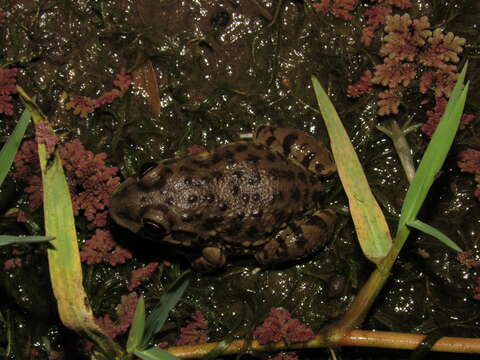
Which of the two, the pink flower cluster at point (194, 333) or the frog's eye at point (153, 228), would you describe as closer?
the frog's eye at point (153, 228)

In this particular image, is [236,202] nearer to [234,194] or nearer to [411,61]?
[234,194]

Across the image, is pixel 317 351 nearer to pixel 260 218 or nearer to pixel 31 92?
pixel 260 218

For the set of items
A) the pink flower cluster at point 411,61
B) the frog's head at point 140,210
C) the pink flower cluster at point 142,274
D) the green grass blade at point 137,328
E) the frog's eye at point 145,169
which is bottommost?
the green grass blade at point 137,328

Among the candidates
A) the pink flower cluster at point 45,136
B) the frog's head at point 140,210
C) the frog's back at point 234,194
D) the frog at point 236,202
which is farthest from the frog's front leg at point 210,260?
the pink flower cluster at point 45,136

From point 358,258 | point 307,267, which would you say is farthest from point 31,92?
point 358,258

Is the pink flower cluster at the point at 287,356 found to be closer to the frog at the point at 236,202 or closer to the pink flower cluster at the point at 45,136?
the frog at the point at 236,202

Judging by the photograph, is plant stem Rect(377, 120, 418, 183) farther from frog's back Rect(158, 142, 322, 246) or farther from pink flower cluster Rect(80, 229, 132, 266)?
pink flower cluster Rect(80, 229, 132, 266)
